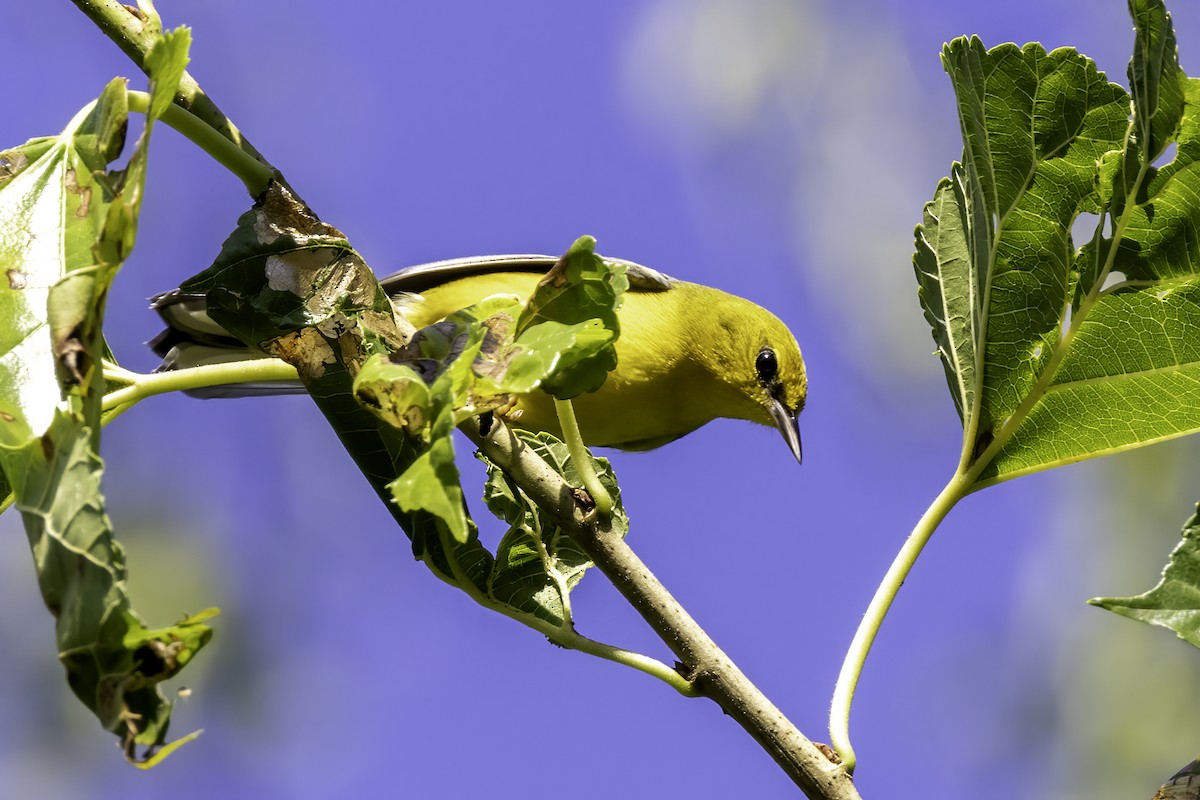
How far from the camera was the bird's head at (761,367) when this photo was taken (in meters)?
6.68

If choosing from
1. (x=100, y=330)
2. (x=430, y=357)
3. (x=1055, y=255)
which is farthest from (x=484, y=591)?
(x=1055, y=255)

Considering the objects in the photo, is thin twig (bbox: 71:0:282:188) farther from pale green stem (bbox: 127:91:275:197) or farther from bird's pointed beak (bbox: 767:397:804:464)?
bird's pointed beak (bbox: 767:397:804:464)

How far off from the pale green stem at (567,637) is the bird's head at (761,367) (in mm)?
4056

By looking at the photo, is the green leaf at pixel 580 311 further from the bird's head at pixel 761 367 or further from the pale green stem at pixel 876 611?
the bird's head at pixel 761 367

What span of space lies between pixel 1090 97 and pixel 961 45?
331 millimetres

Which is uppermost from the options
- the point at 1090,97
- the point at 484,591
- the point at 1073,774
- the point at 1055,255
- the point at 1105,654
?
the point at 1090,97

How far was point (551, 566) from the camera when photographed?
2887mm

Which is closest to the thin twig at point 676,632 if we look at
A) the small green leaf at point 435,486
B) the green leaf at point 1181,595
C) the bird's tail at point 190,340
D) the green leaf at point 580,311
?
the green leaf at point 580,311

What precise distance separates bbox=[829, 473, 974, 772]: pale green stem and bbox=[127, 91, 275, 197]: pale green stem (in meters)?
1.45

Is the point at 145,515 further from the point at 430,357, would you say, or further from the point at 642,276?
the point at 430,357

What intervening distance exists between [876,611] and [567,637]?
630 millimetres

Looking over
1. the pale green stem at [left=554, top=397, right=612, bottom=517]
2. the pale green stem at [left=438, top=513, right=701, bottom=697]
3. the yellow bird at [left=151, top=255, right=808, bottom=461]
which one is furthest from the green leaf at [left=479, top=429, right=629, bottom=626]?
the yellow bird at [left=151, top=255, right=808, bottom=461]

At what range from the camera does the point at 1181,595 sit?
6.29 ft

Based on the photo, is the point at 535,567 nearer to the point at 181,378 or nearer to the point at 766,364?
the point at 181,378
